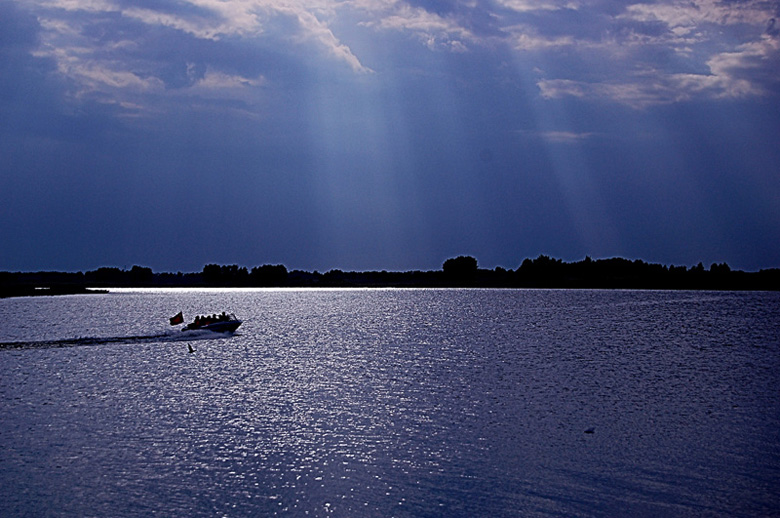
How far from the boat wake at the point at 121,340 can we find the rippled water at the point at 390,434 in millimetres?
6911

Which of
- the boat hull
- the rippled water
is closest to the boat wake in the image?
the boat hull

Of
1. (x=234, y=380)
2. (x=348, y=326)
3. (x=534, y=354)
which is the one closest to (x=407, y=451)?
(x=234, y=380)

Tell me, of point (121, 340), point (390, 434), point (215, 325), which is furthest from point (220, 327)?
point (390, 434)

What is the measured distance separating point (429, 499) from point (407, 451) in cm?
595

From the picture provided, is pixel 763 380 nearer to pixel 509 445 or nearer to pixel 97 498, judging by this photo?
pixel 509 445

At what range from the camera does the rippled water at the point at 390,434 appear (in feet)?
70.1

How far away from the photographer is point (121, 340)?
263 ft

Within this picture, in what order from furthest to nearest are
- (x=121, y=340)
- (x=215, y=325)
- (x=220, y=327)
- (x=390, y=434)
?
(x=220, y=327), (x=215, y=325), (x=121, y=340), (x=390, y=434)

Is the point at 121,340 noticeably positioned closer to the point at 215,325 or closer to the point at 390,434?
the point at 215,325

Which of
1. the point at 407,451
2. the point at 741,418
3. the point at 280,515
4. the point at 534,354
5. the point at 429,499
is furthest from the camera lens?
the point at 534,354

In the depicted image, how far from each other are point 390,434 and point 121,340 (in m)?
58.7

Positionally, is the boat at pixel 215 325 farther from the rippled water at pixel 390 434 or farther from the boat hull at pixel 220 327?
the rippled water at pixel 390 434

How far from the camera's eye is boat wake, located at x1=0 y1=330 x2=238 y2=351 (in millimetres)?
72500

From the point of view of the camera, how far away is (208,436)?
30109mm
